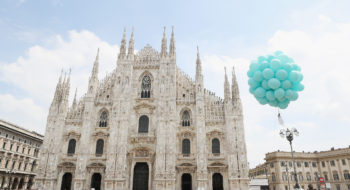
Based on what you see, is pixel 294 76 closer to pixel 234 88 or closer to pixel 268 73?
pixel 268 73

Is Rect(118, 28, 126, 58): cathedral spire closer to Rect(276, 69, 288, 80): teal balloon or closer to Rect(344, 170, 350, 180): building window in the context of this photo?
Rect(276, 69, 288, 80): teal balloon

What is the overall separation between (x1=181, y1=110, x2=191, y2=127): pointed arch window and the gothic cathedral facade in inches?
5.2

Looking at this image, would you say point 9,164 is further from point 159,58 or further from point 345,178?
point 345,178

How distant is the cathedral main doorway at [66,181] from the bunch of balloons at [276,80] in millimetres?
26655

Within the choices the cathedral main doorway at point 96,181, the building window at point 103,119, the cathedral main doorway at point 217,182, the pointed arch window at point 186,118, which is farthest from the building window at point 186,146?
the cathedral main doorway at point 96,181

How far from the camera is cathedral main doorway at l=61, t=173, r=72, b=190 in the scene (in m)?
29.6

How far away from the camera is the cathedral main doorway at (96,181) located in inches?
1154

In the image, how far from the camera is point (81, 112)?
32.6m

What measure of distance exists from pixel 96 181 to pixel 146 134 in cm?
837

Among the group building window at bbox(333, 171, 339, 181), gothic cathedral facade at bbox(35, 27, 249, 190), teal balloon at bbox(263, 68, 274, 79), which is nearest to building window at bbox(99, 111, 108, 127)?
gothic cathedral facade at bbox(35, 27, 249, 190)

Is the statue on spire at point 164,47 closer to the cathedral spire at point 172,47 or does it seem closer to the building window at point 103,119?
the cathedral spire at point 172,47

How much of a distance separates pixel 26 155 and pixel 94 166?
18.9 meters

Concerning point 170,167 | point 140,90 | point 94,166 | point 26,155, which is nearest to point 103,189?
point 94,166

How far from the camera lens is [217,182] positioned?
28312 mm
